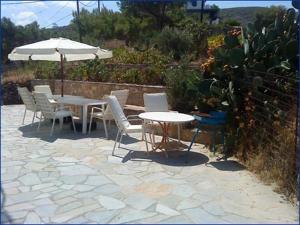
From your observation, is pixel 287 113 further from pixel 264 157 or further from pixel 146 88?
Answer: pixel 146 88

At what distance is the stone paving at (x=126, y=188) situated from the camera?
4.39 m

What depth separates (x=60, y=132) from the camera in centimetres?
904

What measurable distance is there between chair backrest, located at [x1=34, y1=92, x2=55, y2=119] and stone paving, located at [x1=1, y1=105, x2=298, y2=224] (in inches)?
40.0

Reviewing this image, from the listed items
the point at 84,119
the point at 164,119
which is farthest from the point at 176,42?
the point at 164,119

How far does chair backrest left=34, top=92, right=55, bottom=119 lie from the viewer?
8.51m

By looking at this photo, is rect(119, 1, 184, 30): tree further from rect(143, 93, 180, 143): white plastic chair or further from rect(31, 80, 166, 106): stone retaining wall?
rect(143, 93, 180, 143): white plastic chair

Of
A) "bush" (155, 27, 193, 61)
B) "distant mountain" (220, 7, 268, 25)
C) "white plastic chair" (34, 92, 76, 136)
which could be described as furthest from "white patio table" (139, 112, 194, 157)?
"distant mountain" (220, 7, 268, 25)

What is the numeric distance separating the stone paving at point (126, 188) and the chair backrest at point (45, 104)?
102 cm

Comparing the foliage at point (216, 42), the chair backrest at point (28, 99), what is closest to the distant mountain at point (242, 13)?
the foliage at point (216, 42)

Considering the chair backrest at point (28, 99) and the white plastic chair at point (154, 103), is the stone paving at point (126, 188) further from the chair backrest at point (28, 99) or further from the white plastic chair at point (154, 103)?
the chair backrest at point (28, 99)

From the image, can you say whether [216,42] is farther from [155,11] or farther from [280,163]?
[155,11]

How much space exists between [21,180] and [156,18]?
22.8 metres

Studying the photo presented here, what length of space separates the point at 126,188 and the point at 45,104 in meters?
3.98

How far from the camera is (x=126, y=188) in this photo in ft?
17.4
